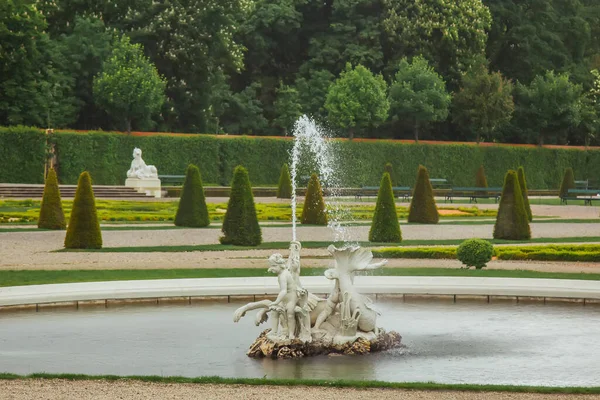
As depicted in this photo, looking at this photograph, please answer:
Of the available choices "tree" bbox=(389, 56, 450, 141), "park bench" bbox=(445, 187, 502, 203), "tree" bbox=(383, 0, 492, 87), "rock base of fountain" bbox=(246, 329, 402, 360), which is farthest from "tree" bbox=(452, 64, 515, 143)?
"rock base of fountain" bbox=(246, 329, 402, 360)

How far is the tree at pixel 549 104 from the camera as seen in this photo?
62.5 meters

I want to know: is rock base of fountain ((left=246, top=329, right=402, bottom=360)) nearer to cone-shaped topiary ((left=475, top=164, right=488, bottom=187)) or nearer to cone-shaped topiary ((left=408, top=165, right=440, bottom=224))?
cone-shaped topiary ((left=408, top=165, right=440, bottom=224))

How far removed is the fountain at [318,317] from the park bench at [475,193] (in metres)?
32.5

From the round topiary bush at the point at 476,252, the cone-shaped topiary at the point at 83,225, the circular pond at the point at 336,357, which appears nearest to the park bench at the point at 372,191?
the cone-shaped topiary at the point at 83,225

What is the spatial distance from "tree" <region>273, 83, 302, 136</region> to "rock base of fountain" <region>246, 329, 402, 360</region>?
47208 millimetres

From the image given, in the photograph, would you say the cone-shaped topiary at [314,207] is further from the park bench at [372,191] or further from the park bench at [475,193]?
the park bench at [475,193]

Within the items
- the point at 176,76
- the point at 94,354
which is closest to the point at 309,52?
the point at 176,76

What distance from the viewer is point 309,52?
207 feet

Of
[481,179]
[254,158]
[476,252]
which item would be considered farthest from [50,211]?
[481,179]

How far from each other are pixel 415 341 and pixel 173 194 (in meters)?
33.4

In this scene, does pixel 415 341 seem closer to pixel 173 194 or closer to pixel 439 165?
pixel 173 194

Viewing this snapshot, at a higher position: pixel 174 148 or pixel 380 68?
pixel 380 68

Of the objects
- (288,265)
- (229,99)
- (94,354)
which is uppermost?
(229,99)

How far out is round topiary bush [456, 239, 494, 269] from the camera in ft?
63.4
